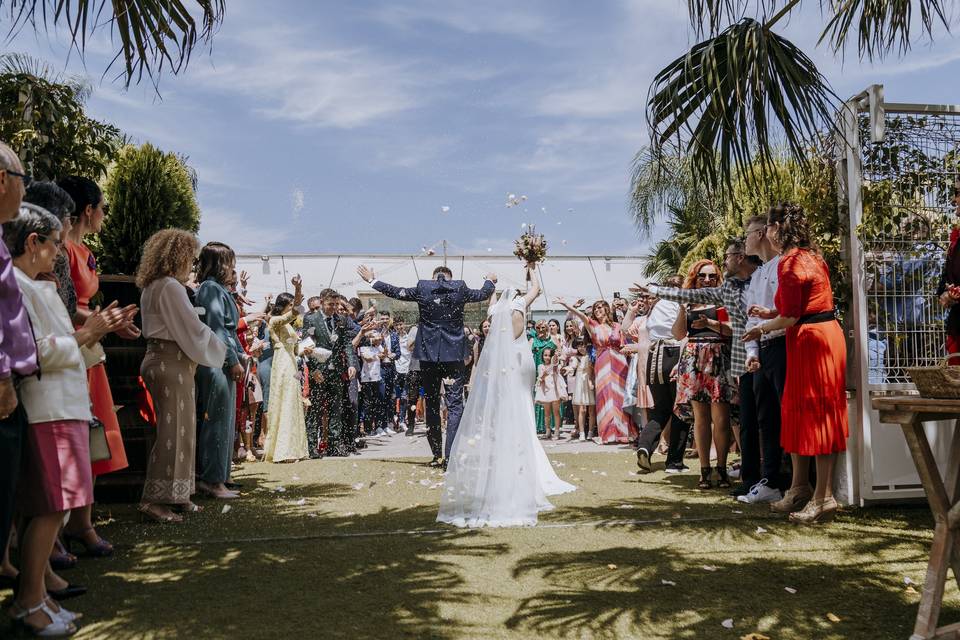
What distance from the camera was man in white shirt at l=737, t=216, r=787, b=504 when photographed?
580 centimetres

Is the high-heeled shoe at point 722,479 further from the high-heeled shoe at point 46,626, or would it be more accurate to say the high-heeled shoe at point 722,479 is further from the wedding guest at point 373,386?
the wedding guest at point 373,386

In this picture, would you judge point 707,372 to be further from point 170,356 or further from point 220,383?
point 170,356

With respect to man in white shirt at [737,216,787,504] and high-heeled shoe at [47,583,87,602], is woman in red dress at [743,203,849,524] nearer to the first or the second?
man in white shirt at [737,216,787,504]

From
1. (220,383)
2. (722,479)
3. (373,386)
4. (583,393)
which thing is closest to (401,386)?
(373,386)

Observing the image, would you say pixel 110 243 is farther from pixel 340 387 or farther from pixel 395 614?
pixel 395 614

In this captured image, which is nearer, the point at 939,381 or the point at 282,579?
the point at 939,381

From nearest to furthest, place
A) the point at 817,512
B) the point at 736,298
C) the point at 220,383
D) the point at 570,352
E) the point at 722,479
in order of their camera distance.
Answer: the point at 817,512 → the point at 736,298 → the point at 220,383 → the point at 722,479 → the point at 570,352

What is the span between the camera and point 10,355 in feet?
9.59

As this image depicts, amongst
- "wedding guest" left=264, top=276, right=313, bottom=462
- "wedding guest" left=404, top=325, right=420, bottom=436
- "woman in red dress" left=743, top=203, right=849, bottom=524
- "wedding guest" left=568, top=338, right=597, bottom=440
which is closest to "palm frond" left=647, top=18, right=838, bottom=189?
"woman in red dress" left=743, top=203, right=849, bottom=524

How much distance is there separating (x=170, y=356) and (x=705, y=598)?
386 centimetres

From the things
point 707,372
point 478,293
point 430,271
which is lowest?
point 707,372

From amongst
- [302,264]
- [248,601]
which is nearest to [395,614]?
[248,601]

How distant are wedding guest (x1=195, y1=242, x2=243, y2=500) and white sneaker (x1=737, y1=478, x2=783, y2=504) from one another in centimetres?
414

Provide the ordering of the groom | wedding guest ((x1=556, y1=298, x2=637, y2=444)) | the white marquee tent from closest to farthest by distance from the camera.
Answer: the groom
wedding guest ((x1=556, y1=298, x2=637, y2=444))
the white marquee tent
